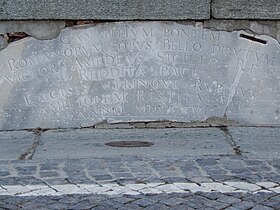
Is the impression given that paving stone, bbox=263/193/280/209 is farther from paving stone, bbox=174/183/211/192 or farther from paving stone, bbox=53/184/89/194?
paving stone, bbox=53/184/89/194

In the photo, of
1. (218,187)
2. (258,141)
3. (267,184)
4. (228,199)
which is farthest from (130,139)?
(228,199)

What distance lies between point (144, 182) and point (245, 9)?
8.78 feet

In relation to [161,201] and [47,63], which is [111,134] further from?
[161,201]

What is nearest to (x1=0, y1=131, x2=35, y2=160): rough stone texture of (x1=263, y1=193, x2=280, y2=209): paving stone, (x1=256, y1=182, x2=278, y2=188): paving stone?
(x1=256, y1=182, x2=278, y2=188): paving stone

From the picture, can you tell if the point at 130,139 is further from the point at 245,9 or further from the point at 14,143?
the point at 245,9

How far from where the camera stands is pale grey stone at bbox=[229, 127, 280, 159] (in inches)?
263

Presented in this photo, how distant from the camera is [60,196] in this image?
5477 millimetres

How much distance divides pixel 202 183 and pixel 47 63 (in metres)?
2.65

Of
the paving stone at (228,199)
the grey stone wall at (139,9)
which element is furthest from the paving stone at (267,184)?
the grey stone wall at (139,9)

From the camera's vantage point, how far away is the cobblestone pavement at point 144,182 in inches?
210

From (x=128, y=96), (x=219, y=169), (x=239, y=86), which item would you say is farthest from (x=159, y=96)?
(x=219, y=169)

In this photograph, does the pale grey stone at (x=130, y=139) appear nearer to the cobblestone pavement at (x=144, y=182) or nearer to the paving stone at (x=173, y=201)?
the cobblestone pavement at (x=144, y=182)

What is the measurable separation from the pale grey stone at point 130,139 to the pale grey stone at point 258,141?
15 cm

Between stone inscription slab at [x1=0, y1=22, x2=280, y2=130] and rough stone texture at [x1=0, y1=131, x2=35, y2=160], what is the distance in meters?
0.19
